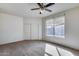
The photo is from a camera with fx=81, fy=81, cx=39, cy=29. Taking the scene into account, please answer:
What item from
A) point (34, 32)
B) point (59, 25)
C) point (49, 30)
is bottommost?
point (34, 32)

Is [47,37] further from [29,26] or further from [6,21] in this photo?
[6,21]

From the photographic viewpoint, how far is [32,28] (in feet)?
27.5

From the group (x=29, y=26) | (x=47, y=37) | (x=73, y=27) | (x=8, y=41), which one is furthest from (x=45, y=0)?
(x=29, y=26)

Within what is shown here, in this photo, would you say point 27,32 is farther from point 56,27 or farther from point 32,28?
point 56,27

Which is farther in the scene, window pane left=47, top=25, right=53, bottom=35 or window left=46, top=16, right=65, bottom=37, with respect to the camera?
window pane left=47, top=25, right=53, bottom=35

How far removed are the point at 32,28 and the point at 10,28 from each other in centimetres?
244

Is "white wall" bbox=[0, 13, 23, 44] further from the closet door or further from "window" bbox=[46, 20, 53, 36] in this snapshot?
"window" bbox=[46, 20, 53, 36]

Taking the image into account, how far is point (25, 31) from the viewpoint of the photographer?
8.26 m

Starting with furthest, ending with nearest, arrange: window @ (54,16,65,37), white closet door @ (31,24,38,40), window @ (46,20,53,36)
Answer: white closet door @ (31,24,38,40) → window @ (46,20,53,36) → window @ (54,16,65,37)

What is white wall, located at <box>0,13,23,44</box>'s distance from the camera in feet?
19.4

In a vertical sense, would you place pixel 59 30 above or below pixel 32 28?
below

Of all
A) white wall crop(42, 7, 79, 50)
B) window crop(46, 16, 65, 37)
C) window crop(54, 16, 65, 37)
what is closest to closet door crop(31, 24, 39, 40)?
window crop(46, 16, 65, 37)

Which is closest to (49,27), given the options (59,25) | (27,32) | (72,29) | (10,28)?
(59,25)

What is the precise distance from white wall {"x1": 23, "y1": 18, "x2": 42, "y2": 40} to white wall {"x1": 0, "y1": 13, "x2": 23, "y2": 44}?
0.65 m
